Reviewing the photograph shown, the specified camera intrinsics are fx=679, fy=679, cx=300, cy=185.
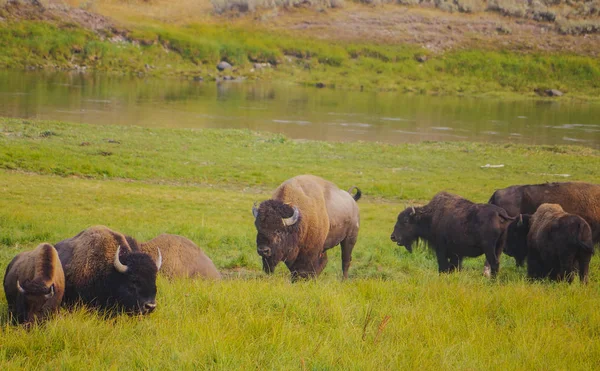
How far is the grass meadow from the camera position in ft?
20.0

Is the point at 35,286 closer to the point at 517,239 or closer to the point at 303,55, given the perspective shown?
the point at 517,239

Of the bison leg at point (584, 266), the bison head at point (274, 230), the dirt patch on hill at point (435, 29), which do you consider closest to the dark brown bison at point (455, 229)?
the bison leg at point (584, 266)

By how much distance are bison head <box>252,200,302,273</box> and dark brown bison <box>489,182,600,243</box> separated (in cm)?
612

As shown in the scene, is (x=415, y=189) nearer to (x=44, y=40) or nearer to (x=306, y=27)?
(x=44, y=40)

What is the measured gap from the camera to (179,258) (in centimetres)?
1002

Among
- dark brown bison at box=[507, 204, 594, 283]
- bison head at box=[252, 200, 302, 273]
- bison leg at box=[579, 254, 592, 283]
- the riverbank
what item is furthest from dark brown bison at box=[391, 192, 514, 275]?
the riverbank

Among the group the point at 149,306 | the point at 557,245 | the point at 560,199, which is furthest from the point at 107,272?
the point at 560,199

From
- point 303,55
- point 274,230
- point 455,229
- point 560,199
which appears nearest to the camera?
point 274,230

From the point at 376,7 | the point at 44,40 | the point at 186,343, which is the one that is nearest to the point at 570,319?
the point at 186,343

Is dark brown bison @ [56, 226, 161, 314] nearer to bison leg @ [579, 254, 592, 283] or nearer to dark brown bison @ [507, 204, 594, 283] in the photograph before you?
dark brown bison @ [507, 204, 594, 283]

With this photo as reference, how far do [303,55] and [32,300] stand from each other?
402 ft

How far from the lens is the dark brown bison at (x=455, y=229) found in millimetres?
11844

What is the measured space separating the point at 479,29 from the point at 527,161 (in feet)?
402

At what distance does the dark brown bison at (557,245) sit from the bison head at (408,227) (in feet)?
7.78
